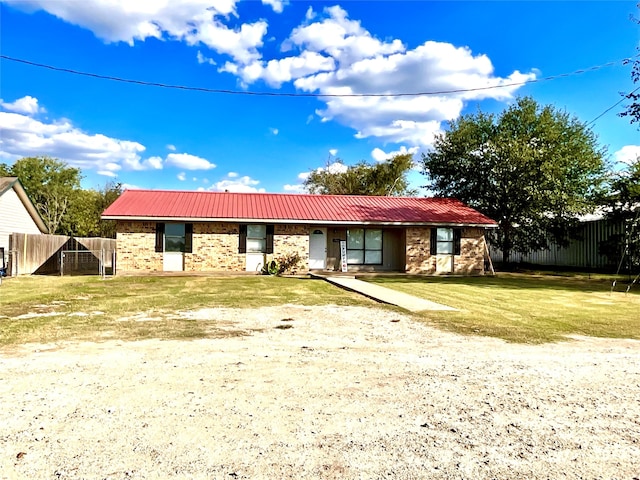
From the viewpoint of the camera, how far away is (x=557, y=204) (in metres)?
23.5

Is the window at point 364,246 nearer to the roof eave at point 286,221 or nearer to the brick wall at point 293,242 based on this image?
the roof eave at point 286,221

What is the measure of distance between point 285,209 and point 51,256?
11.7 meters

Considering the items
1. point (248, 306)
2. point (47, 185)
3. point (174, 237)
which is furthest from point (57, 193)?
point (248, 306)

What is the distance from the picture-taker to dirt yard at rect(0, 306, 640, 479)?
2.80m

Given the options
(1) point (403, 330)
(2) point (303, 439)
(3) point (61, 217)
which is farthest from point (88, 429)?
(3) point (61, 217)

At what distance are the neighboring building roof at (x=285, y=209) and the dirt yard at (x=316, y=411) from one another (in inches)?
563

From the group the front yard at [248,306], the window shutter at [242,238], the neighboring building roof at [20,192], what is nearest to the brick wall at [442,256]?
the front yard at [248,306]

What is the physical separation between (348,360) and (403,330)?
2309 millimetres

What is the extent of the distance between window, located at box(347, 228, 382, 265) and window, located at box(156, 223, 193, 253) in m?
7.48

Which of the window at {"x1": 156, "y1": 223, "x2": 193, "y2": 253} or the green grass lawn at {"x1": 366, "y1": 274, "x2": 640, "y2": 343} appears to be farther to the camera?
the window at {"x1": 156, "y1": 223, "x2": 193, "y2": 253}

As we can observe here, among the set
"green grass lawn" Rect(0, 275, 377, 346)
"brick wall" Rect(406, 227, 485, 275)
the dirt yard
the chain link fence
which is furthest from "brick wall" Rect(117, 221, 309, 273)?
the dirt yard

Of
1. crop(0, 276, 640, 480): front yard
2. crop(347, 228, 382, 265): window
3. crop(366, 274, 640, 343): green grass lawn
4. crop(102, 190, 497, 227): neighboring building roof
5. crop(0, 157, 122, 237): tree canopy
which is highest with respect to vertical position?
crop(0, 157, 122, 237): tree canopy

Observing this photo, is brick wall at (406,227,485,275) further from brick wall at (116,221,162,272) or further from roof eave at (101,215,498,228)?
brick wall at (116,221,162,272)

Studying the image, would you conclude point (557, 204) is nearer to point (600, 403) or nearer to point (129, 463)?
point (600, 403)
